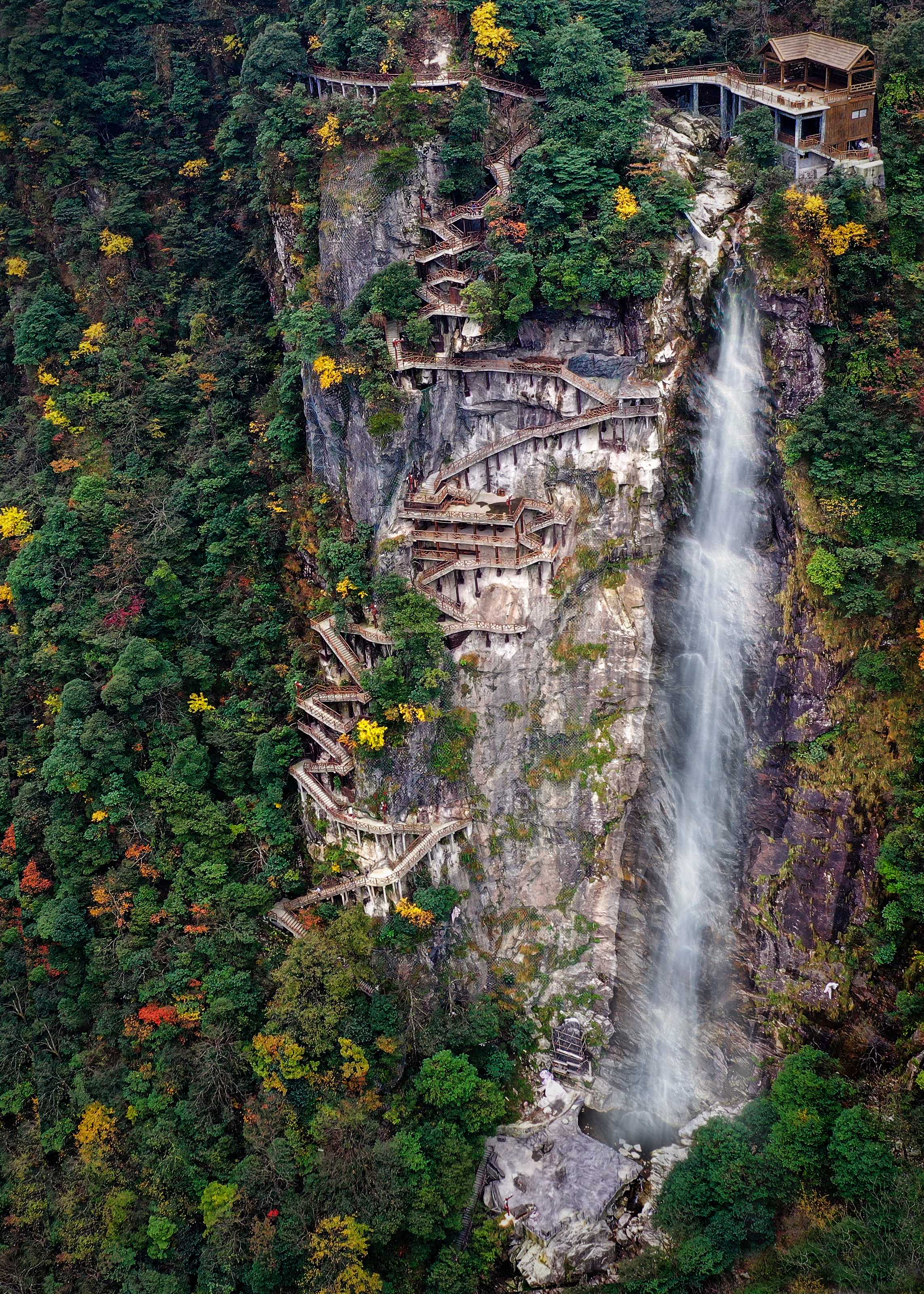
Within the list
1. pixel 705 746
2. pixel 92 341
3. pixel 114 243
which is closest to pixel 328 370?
pixel 92 341

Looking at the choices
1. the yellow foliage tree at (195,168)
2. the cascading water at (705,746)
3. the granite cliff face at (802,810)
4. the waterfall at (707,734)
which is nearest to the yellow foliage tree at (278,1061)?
the cascading water at (705,746)

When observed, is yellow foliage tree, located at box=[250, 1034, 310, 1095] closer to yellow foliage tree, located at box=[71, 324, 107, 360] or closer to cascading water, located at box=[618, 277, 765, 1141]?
cascading water, located at box=[618, 277, 765, 1141]

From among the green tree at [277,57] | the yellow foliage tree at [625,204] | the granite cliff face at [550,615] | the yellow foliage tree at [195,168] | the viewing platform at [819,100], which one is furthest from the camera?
the yellow foliage tree at [195,168]

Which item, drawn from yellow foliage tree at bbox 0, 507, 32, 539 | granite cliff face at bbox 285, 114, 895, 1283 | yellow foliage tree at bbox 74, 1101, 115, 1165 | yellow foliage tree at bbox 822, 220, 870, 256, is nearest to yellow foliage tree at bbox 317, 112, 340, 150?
granite cliff face at bbox 285, 114, 895, 1283

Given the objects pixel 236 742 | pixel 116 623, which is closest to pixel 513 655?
pixel 236 742

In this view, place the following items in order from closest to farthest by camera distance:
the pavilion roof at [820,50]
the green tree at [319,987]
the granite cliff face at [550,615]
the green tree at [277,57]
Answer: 1. the pavilion roof at [820,50]
2. the green tree at [319,987]
3. the granite cliff face at [550,615]
4. the green tree at [277,57]

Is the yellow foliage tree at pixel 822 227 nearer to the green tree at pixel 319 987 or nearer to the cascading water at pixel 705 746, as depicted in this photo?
the cascading water at pixel 705 746

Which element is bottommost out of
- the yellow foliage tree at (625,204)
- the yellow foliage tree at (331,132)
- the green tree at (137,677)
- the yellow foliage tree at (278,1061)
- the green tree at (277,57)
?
the yellow foliage tree at (278,1061)
